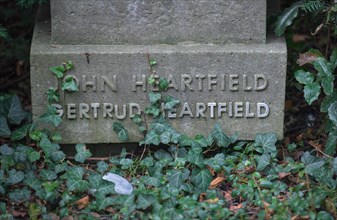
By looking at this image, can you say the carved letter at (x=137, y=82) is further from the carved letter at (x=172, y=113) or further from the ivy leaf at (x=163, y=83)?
the carved letter at (x=172, y=113)

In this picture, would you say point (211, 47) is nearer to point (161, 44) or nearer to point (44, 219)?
point (161, 44)

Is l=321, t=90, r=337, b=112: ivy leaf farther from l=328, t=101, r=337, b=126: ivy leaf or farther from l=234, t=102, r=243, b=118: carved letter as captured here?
l=234, t=102, r=243, b=118: carved letter

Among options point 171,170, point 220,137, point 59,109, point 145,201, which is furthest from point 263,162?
point 59,109

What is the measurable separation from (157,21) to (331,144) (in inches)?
42.1

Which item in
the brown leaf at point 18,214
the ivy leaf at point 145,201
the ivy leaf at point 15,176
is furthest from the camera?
the ivy leaf at point 15,176

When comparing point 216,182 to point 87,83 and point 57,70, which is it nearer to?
point 87,83

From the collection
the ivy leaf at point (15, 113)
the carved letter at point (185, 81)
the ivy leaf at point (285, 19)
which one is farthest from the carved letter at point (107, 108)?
the ivy leaf at point (285, 19)

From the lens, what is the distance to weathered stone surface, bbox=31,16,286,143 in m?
3.76

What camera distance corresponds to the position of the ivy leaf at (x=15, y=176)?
360cm

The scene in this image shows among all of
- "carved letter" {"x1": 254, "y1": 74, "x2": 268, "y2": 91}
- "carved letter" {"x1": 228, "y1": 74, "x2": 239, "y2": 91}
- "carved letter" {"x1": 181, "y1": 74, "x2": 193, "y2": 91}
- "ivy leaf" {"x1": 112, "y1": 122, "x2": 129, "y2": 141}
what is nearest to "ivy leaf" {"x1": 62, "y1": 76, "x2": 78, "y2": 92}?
"ivy leaf" {"x1": 112, "y1": 122, "x2": 129, "y2": 141}

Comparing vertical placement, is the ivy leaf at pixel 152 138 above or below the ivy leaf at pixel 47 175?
above

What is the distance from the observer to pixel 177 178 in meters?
3.62

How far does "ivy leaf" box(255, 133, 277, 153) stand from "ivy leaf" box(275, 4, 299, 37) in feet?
1.70

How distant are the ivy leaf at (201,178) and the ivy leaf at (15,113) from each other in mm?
1017
